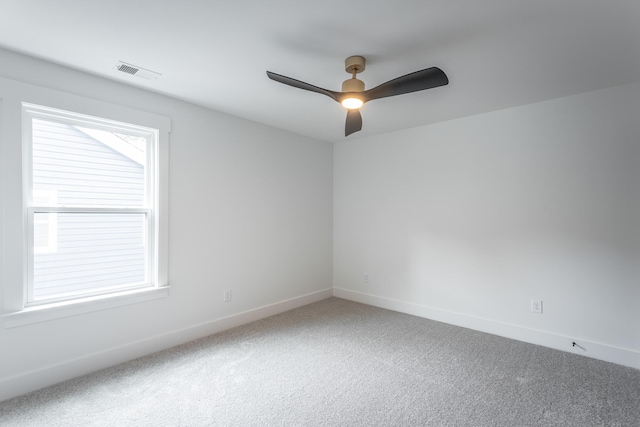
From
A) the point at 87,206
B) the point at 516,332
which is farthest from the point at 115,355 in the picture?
the point at 516,332

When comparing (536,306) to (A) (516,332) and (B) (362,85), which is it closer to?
(A) (516,332)

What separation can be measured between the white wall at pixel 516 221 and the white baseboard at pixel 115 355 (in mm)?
1833

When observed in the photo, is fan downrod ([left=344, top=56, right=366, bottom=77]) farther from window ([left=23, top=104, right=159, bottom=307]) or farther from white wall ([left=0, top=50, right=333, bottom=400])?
window ([left=23, top=104, right=159, bottom=307])

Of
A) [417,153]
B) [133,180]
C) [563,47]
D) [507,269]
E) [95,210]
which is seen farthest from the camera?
[417,153]

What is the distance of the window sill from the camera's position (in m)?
2.23

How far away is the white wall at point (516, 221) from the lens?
2.76 m

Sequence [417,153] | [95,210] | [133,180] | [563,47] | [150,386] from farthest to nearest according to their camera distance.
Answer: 1. [417,153]
2. [133,180]
3. [95,210]
4. [150,386]
5. [563,47]

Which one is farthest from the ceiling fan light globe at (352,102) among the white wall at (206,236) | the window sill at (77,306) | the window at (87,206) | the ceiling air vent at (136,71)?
the window sill at (77,306)

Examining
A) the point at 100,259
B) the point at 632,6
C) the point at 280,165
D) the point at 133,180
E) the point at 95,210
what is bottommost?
the point at 100,259

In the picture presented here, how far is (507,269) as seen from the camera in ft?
11.0

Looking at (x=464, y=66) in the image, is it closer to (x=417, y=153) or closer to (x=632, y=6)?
(x=632, y=6)

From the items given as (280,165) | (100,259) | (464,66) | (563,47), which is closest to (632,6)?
(563,47)

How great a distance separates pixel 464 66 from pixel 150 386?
330 cm

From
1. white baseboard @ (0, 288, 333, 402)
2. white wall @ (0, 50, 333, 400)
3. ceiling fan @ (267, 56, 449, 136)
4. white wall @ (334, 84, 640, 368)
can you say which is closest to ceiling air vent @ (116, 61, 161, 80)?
white wall @ (0, 50, 333, 400)
